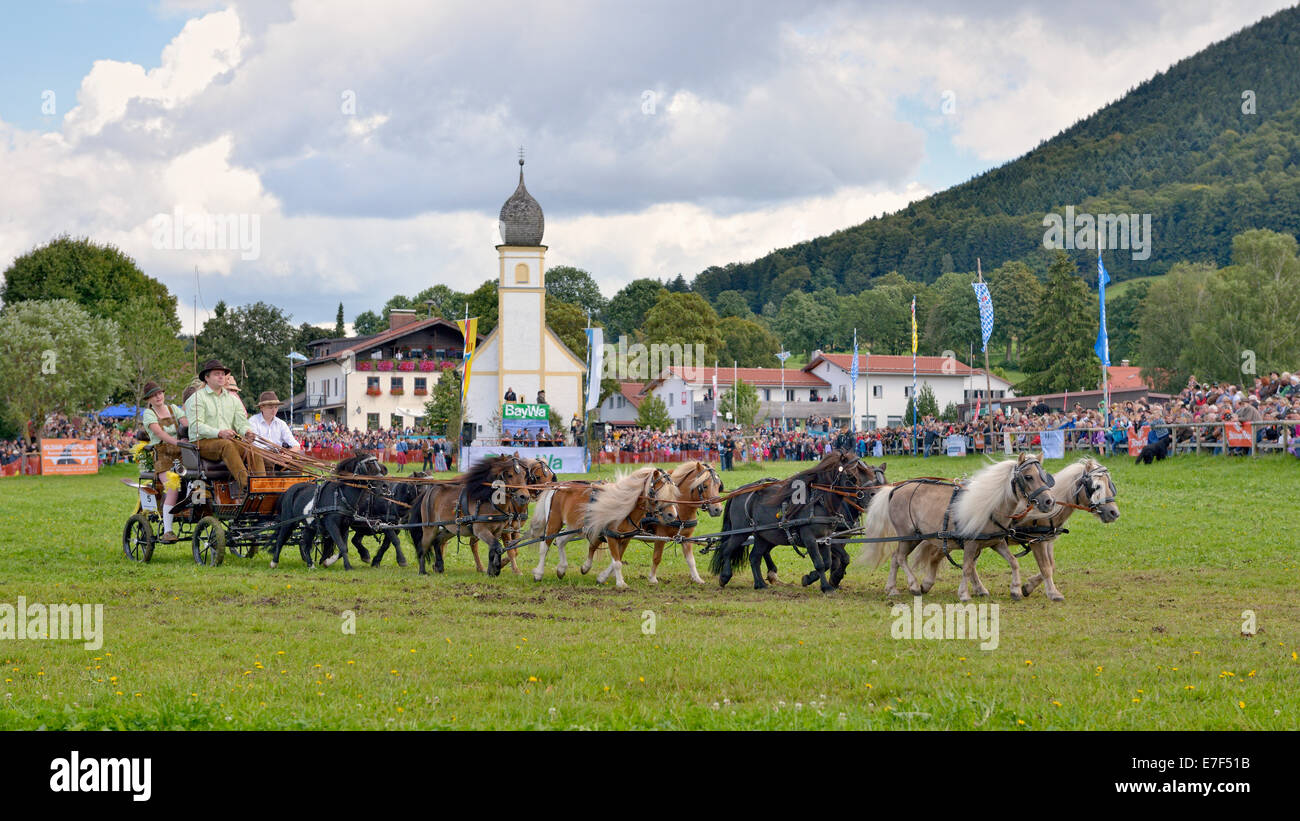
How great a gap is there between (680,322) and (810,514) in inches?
3034

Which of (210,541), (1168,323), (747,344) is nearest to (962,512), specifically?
(210,541)

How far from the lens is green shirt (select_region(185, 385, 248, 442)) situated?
1664cm

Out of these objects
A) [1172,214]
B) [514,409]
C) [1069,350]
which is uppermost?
[1172,214]

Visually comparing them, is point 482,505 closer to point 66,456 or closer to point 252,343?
point 66,456

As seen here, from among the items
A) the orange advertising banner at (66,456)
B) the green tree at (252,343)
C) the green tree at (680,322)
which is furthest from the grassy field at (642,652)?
the green tree at (252,343)

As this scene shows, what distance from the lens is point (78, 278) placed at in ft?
241

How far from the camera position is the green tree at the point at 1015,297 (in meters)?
110

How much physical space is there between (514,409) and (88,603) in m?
39.3

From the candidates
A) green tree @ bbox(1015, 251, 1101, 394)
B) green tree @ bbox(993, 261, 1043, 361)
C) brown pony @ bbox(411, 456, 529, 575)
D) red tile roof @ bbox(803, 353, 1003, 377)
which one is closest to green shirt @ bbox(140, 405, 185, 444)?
brown pony @ bbox(411, 456, 529, 575)

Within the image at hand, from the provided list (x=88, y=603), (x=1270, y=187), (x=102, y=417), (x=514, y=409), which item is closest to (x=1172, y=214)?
(x=1270, y=187)

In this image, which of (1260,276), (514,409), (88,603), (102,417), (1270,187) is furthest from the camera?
(1270,187)

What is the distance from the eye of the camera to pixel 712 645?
9922mm

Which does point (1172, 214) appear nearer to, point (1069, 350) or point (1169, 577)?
point (1069, 350)

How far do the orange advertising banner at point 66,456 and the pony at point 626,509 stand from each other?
136ft
